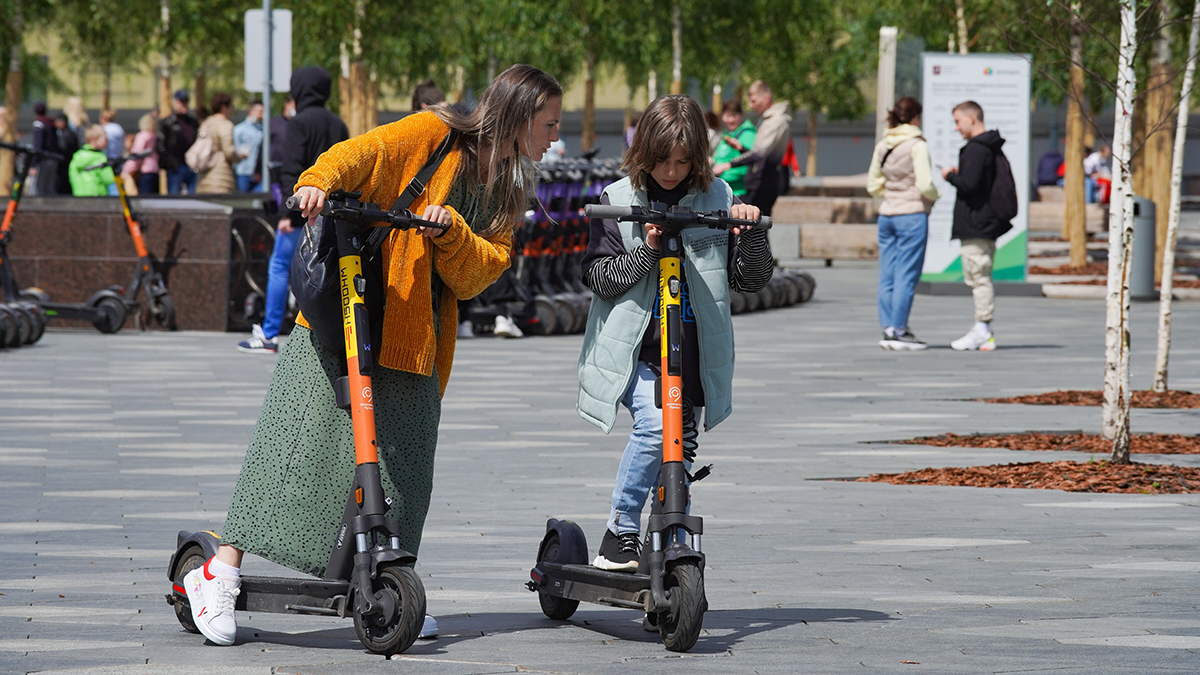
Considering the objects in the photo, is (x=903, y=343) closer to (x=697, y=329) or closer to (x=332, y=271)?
(x=697, y=329)

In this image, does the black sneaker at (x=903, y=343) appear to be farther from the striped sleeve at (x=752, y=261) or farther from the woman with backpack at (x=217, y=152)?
the striped sleeve at (x=752, y=261)

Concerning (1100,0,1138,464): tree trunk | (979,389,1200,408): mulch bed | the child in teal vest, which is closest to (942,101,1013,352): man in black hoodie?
(979,389,1200,408): mulch bed

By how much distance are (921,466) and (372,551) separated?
4570 mm

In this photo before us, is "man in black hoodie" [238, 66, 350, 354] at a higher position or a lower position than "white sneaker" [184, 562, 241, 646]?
higher

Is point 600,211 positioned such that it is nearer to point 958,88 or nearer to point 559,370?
point 559,370

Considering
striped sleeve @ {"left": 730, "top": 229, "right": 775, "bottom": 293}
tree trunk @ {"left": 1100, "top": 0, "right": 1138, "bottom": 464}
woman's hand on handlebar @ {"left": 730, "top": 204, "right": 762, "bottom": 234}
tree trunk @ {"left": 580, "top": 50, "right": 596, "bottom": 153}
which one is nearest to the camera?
woman's hand on handlebar @ {"left": 730, "top": 204, "right": 762, "bottom": 234}

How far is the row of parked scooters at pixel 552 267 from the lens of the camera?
15.3 metres

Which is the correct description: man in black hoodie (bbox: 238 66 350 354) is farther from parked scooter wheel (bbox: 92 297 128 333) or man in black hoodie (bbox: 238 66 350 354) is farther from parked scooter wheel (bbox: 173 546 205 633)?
parked scooter wheel (bbox: 173 546 205 633)

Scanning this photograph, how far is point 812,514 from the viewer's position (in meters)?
7.20

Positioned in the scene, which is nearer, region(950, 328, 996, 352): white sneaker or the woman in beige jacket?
region(950, 328, 996, 352): white sneaker

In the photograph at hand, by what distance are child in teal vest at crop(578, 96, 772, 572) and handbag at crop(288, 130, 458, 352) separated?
2.19 ft

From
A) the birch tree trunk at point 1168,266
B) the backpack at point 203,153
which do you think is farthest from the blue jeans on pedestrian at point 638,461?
the backpack at point 203,153

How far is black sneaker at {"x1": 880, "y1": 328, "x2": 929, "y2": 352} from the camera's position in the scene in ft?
48.2

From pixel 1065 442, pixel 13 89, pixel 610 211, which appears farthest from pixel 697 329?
pixel 13 89
